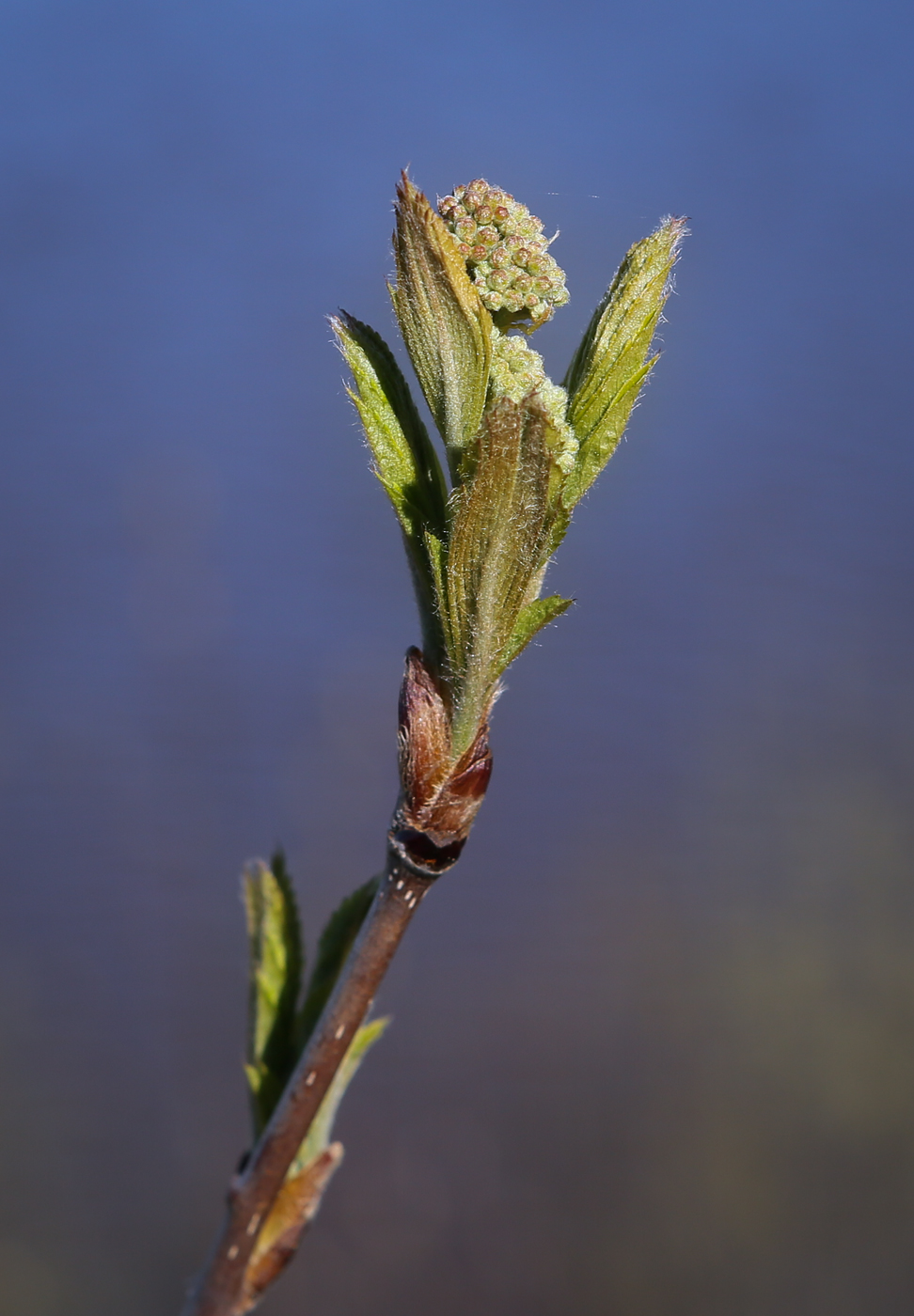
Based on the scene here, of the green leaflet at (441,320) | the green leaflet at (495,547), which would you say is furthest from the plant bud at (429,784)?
the green leaflet at (441,320)

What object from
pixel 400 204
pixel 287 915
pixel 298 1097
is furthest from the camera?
pixel 287 915

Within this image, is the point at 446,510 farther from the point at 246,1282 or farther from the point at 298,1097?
the point at 246,1282

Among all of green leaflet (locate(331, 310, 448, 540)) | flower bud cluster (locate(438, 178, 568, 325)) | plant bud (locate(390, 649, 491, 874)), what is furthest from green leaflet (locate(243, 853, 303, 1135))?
flower bud cluster (locate(438, 178, 568, 325))

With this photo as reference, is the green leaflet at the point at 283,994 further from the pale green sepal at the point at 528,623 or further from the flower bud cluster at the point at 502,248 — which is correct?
the flower bud cluster at the point at 502,248

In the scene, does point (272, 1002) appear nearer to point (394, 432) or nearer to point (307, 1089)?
point (307, 1089)

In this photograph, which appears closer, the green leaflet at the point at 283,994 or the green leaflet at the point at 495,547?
the green leaflet at the point at 495,547

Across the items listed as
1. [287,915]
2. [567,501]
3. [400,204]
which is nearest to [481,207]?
[400,204]
